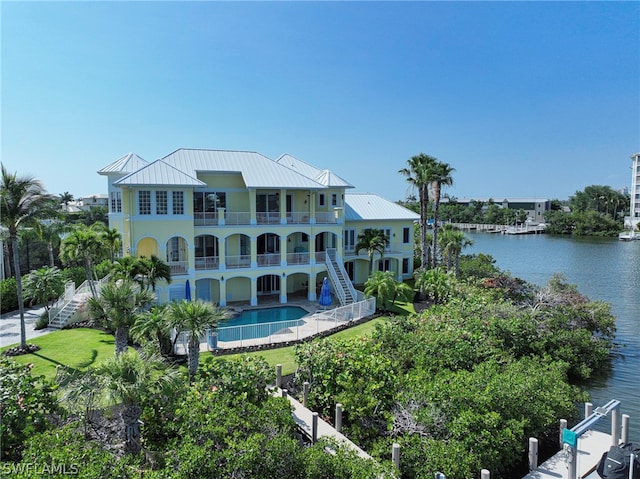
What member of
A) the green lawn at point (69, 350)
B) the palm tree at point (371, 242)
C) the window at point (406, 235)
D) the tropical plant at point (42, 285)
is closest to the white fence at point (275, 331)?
the green lawn at point (69, 350)

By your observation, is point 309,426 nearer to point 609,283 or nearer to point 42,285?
point 42,285

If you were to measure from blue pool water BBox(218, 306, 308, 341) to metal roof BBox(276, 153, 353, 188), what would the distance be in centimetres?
913

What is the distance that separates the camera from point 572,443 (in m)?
9.73

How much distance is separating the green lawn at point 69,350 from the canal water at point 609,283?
20.0 metres

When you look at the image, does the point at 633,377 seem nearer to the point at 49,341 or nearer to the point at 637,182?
the point at 49,341

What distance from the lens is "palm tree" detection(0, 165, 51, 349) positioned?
17.9 meters

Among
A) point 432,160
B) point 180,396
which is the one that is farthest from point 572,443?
point 432,160

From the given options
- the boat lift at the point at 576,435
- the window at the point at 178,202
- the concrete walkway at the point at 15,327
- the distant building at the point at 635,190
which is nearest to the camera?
the boat lift at the point at 576,435

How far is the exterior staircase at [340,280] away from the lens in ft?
93.7

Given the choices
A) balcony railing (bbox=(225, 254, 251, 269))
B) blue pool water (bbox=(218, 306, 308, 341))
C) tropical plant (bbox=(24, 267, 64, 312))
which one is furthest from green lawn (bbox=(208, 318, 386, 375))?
tropical plant (bbox=(24, 267, 64, 312))

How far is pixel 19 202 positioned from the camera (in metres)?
18.3

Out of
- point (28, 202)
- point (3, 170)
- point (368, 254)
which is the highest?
point (3, 170)

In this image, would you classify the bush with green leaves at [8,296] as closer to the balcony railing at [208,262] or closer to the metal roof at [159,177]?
the metal roof at [159,177]

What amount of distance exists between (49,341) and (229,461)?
16340mm
